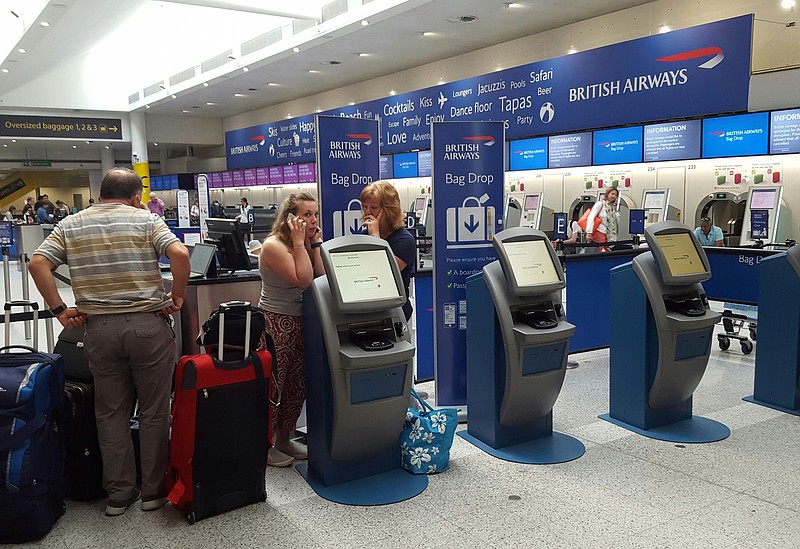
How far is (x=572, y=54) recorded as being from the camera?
898cm

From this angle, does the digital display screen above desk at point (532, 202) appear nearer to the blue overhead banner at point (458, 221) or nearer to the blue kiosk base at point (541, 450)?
the blue overhead banner at point (458, 221)

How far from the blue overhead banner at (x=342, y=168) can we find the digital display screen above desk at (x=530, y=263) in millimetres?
1376

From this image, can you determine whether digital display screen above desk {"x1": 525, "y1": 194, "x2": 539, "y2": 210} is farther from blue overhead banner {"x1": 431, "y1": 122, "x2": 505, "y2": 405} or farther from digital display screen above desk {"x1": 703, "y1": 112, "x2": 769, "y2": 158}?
blue overhead banner {"x1": 431, "y1": 122, "x2": 505, "y2": 405}

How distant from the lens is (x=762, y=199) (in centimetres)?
769

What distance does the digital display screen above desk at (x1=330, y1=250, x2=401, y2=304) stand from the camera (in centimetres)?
308

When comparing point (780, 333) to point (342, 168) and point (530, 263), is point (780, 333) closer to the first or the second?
point (530, 263)

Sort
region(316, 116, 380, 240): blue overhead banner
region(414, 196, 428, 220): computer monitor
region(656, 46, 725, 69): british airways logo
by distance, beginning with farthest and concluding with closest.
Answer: region(414, 196, 428, 220): computer monitor, region(656, 46, 725, 69): british airways logo, region(316, 116, 380, 240): blue overhead banner

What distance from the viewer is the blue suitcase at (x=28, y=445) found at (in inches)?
105

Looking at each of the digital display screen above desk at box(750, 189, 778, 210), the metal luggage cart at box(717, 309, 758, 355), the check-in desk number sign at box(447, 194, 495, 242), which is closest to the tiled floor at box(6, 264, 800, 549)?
the check-in desk number sign at box(447, 194, 495, 242)

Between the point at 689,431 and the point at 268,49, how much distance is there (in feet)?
32.8

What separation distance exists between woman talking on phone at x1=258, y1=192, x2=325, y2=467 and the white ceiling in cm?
576

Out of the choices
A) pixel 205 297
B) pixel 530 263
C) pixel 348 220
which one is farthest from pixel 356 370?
pixel 348 220

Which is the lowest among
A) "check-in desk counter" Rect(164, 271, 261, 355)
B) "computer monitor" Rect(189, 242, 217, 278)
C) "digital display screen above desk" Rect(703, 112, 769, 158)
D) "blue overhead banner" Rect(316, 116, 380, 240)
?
"check-in desk counter" Rect(164, 271, 261, 355)

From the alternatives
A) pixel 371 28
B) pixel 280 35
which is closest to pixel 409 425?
pixel 371 28
